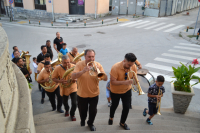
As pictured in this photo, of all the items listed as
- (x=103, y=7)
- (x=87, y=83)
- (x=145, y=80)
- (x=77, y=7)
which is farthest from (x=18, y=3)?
(x=87, y=83)

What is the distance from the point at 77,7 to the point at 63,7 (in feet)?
5.82

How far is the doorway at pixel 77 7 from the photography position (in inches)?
904

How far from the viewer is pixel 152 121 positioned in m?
5.04

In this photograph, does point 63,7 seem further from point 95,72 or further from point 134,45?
point 95,72

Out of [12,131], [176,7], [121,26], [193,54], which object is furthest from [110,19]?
[12,131]

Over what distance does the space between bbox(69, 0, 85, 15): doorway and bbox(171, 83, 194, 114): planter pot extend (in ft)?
66.4

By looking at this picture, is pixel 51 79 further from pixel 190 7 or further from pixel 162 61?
pixel 190 7

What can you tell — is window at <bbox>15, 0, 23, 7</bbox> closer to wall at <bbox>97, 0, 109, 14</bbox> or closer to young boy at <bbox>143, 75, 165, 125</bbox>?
wall at <bbox>97, 0, 109, 14</bbox>

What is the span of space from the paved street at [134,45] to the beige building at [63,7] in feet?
15.6

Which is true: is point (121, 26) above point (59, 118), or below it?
above

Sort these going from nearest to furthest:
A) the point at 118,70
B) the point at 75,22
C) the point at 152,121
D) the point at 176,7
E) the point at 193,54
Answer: the point at 118,70 → the point at 152,121 → the point at 193,54 → the point at 75,22 → the point at 176,7

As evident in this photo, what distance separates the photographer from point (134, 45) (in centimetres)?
1334

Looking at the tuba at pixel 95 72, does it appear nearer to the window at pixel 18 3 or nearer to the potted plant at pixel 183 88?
the potted plant at pixel 183 88

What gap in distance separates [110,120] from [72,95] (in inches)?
48.0
